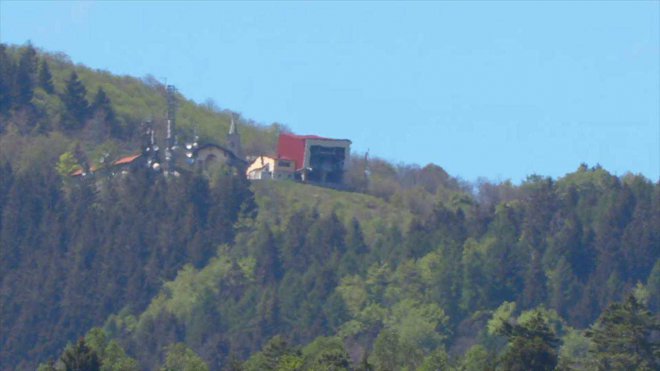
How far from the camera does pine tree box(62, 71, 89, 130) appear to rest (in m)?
136

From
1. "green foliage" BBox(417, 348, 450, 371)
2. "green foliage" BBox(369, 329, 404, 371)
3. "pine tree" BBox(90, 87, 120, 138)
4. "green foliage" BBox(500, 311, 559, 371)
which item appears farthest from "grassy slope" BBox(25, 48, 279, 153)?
"green foliage" BBox(500, 311, 559, 371)

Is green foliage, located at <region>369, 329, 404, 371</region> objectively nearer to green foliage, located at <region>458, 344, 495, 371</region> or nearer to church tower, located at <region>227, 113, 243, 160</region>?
green foliage, located at <region>458, 344, 495, 371</region>

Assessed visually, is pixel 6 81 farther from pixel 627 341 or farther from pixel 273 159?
pixel 627 341

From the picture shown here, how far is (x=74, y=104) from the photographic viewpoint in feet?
449

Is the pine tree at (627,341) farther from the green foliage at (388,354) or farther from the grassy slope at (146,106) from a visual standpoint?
the grassy slope at (146,106)

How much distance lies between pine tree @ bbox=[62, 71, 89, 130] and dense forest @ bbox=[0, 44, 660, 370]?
1263 millimetres

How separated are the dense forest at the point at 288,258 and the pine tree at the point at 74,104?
4.14 feet

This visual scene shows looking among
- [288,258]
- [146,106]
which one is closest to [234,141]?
[146,106]

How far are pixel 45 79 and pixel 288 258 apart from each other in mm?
27173

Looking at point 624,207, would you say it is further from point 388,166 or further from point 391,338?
point 391,338

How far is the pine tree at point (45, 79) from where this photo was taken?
139375 millimetres

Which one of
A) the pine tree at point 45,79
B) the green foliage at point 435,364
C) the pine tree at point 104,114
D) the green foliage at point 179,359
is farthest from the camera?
the pine tree at point 45,79

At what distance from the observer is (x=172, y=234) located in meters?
122

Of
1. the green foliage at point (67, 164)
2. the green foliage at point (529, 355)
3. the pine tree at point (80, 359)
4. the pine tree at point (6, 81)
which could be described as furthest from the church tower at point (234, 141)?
the pine tree at point (80, 359)
